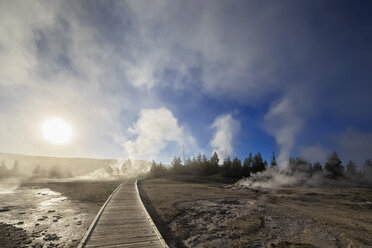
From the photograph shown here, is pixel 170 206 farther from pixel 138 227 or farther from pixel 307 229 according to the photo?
pixel 307 229

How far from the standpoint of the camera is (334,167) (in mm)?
60188

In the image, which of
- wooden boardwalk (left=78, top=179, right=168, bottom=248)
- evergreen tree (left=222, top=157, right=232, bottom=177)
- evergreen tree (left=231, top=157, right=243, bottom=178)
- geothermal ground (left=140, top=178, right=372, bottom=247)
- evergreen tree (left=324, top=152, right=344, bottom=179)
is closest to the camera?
wooden boardwalk (left=78, top=179, right=168, bottom=248)

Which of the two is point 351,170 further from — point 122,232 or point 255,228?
point 122,232

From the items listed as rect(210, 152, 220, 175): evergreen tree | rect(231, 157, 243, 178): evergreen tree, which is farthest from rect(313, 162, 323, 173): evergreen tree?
rect(210, 152, 220, 175): evergreen tree

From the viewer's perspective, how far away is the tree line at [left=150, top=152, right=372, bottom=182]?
60.6 m

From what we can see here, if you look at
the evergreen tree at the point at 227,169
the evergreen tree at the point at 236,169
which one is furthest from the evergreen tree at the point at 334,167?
the evergreen tree at the point at 227,169

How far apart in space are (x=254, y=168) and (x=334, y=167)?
2861cm

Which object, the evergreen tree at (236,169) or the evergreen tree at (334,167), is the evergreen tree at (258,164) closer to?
the evergreen tree at (236,169)

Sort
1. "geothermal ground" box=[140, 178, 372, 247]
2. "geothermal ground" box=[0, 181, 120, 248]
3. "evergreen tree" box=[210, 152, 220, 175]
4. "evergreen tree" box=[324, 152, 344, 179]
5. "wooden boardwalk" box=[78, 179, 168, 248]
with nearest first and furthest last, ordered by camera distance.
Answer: "wooden boardwalk" box=[78, 179, 168, 248] → "geothermal ground" box=[0, 181, 120, 248] → "geothermal ground" box=[140, 178, 372, 247] → "evergreen tree" box=[324, 152, 344, 179] → "evergreen tree" box=[210, 152, 220, 175]

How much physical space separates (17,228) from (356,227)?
78.8 feet

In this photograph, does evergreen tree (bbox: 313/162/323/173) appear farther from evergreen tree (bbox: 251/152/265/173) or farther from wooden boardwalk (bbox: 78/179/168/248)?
wooden boardwalk (bbox: 78/179/168/248)

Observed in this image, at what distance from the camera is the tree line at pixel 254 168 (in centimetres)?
6059

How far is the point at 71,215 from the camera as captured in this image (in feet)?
42.5

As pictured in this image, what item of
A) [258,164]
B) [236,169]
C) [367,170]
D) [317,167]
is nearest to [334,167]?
[317,167]
